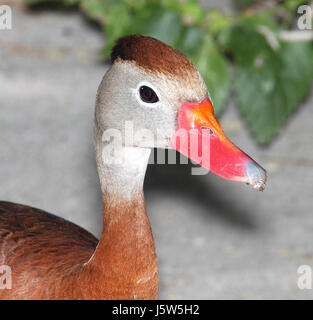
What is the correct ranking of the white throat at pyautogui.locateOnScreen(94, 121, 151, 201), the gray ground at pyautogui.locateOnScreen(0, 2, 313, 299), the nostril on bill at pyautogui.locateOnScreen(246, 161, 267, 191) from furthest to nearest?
the gray ground at pyautogui.locateOnScreen(0, 2, 313, 299) → the white throat at pyautogui.locateOnScreen(94, 121, 151, 201) → the nostril on bill at pyautogui.locateOnScreen(246, 161, 267, 191)

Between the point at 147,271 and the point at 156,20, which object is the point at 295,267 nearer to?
the point at 147,271

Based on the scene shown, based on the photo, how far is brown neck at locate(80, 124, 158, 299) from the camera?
1.79 meters

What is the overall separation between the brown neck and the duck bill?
0.15 m

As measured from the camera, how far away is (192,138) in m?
1.67

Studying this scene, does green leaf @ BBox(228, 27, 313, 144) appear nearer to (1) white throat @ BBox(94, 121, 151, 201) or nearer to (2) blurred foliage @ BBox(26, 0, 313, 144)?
(2) blurred foliage @ BBox(26, 0, 313, 144)

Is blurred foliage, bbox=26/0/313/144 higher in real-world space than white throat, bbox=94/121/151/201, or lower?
higher

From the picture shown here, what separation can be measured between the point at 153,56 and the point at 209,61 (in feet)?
6.10

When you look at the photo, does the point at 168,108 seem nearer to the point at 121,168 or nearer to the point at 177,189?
the point at 121,168

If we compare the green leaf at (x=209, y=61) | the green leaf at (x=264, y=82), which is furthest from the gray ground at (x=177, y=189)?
the green leaf at (x=209, y=61)

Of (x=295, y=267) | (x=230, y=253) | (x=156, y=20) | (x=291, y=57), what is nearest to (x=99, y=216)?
(x=230, y=253)

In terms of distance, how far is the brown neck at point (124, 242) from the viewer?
1.79 metres

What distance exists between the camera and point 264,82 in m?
3.45

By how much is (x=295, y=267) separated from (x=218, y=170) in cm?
141

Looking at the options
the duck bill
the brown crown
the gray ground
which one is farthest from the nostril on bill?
the gray ground
